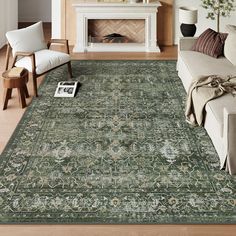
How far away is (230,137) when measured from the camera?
3.63m

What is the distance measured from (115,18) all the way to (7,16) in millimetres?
2081

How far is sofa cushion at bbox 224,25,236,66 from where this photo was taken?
18.5 ft

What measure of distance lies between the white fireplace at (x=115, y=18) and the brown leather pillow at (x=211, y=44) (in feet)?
7.06

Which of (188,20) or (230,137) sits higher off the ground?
(188,20)

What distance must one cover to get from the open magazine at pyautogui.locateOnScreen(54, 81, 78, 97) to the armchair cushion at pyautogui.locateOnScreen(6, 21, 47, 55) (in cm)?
64

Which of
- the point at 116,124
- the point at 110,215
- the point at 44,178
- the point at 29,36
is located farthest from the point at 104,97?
the point at 110,215

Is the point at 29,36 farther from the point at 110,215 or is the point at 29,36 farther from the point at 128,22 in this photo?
the point at 110,215

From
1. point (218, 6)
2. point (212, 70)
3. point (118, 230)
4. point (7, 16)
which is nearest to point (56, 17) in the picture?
point (7, 16)

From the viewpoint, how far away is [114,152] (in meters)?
4.23

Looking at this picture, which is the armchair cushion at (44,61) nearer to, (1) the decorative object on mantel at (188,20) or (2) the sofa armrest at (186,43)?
(2) the sofa armrest at (186,43)

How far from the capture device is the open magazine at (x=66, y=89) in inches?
229

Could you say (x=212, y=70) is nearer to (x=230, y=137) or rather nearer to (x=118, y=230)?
(x=230, y=137)

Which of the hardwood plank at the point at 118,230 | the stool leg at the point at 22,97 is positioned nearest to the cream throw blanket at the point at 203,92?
the hardwood plank at the point at 118,230

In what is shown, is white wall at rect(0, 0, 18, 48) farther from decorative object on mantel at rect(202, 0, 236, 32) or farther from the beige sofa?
the beige sofa
